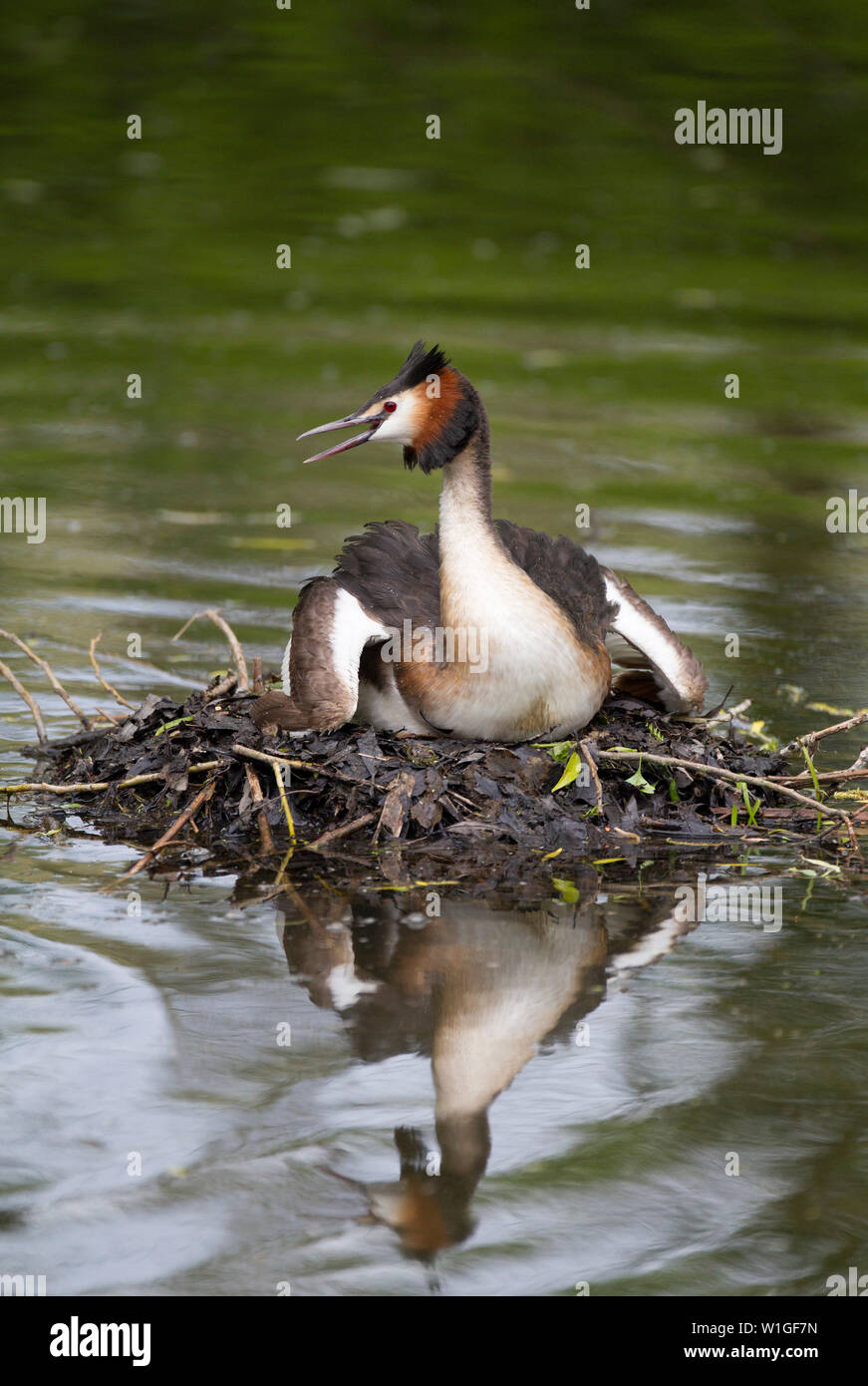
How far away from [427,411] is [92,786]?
2.16m

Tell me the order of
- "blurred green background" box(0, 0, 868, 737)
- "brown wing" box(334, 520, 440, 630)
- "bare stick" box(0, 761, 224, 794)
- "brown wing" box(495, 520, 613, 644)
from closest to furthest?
"bare stick" box(0, 761, 224, 794) → "brown wing" box(334, 520, 440, 630) → "brown wing" box(495, 520, 613, 644) → "blurred green background" box(0, 0, 868, 737)

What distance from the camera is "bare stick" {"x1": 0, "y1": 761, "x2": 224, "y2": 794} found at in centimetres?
811

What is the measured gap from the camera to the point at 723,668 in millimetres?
11023

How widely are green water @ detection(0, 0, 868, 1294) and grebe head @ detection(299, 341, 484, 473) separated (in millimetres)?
1834

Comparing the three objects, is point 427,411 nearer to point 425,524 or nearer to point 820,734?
point 820,734

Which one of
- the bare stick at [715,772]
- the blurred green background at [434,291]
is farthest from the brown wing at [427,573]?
the blurred green background at [434,291]

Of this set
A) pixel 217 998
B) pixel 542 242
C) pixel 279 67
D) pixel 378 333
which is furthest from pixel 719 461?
pixel 279 67

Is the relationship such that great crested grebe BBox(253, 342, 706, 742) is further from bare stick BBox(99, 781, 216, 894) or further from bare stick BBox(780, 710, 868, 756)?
bare stick BBox(780, 710, 868, 756)

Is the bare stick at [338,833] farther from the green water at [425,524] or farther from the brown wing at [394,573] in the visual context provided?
the brown wing at [394,573]

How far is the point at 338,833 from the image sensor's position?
7836 millimetres

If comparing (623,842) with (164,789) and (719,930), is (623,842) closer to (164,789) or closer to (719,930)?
(719,930)

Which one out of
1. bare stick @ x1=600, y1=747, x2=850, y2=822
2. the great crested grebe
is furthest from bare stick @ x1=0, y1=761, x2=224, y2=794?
bare stick @ x1=600, y1=747, x2=850, y2=822

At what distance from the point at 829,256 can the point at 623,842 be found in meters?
18.8

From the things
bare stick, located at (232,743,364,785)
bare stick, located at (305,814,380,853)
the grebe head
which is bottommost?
bare stick, located at (305,814,380,853)
